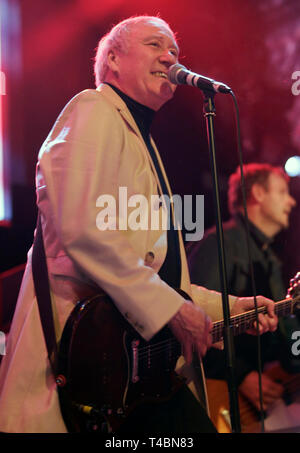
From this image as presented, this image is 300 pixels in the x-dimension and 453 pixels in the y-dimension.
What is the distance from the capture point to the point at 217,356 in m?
3.05

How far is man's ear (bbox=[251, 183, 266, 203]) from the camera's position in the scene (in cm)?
360

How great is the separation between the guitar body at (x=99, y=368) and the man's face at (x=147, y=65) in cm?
89

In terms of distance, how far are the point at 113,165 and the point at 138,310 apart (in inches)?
19.4

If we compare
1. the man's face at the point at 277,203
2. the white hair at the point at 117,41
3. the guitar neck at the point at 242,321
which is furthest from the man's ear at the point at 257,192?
the white hair at the point at 117,41

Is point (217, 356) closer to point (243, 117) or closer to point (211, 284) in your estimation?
point (211, 284)

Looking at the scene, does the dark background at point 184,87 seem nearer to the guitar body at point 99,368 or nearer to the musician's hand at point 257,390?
the musician's hand at point 257,390

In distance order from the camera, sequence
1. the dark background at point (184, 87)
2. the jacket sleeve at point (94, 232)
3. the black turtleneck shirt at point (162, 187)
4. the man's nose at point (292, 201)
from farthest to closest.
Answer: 1. the man's nose at point (292, 201)
2. the dark background at point (184, 87)
3. the black turtleneck shirt at point (162, 187)
4. the jacket sleeve at point (94, 232)

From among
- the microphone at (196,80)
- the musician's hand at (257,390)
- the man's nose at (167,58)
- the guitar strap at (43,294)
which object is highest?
the man's nose at (167,58)

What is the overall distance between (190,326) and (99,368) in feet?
1.05

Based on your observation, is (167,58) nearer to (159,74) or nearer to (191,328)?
(159,74)

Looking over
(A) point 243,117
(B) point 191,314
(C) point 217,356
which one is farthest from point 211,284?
(B) point 191,314

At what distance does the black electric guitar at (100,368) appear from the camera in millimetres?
1463
